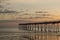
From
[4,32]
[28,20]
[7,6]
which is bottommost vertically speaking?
[4,32]

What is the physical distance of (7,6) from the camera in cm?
529

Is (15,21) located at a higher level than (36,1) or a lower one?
lower

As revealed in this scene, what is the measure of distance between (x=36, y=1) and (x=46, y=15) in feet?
1.66

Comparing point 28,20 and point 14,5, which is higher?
point 14,5

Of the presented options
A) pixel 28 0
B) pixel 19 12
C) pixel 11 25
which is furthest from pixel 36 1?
pixel 11 25

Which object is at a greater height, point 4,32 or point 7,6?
point 7,6

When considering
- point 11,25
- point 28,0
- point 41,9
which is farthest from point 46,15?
point 11,25

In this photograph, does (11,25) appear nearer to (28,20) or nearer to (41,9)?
(28,20)

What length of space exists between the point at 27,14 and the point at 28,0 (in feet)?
1.34

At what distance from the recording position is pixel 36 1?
5.28 metres

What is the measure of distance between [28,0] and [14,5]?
44 cm

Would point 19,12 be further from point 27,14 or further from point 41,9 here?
point 41,9

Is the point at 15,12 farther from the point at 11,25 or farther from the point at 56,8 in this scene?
the point at 56,8

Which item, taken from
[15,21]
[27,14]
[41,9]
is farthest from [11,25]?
[41,9]
